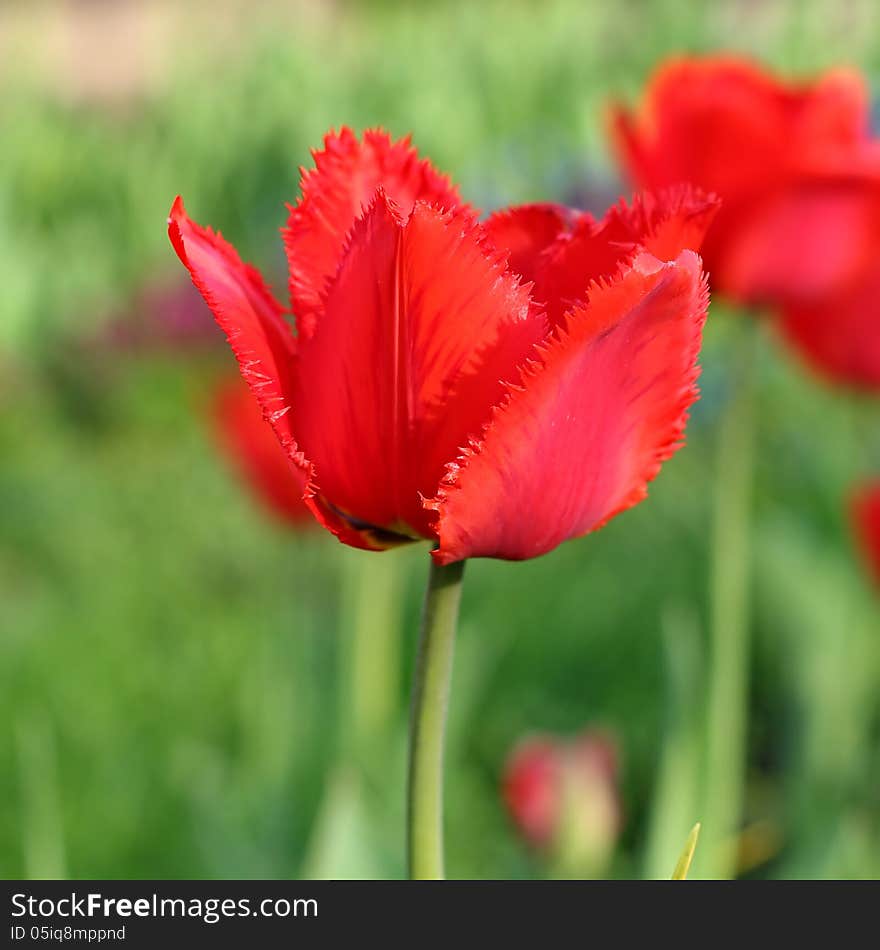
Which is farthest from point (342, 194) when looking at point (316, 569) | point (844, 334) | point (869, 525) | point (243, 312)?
point (316, 569)

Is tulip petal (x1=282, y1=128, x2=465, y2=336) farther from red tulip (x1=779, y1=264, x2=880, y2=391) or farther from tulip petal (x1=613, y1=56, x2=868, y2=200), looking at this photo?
red tulip (x1=779, y1=264, x2=880, y2=391)

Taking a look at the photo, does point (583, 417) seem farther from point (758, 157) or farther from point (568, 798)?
point (568, 798)

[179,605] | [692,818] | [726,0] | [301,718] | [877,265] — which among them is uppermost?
[726,0]

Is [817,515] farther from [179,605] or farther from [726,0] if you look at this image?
[726,0]

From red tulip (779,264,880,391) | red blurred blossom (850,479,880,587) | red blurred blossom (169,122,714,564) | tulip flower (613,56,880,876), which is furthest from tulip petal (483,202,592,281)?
red blurred blossom (850,479,880,587)

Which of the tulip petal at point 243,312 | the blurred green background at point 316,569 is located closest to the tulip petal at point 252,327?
the tulip petal at point 243,312

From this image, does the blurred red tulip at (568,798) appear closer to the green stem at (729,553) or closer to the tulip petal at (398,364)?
the green stem at (729,553)
